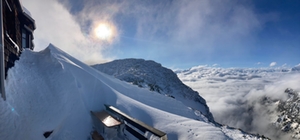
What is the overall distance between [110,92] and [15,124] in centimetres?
418

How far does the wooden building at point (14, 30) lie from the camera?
5082mm

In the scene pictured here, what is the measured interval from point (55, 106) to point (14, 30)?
5333 millimetres

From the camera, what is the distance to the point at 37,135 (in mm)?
4445

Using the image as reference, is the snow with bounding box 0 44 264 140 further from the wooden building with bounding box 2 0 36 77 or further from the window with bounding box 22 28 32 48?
the window with bounding box 22 28 32 48

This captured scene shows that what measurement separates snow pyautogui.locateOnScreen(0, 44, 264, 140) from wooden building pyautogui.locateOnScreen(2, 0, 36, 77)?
1.46ft

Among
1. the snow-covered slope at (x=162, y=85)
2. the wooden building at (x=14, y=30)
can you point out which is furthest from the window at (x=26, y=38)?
the snow-covered slope at (x=162, y=85)

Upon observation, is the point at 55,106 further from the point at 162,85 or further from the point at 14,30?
the point at 162,85

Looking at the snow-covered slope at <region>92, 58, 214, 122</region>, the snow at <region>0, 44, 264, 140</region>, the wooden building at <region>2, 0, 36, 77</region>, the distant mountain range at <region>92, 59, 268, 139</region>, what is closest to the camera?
the snow at <region>0, 44, 264, 140</region>

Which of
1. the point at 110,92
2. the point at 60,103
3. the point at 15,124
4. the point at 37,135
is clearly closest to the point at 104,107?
the point at 110,92

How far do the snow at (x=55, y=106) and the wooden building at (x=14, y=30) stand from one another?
0.44m

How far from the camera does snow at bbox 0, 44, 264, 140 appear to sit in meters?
4.36

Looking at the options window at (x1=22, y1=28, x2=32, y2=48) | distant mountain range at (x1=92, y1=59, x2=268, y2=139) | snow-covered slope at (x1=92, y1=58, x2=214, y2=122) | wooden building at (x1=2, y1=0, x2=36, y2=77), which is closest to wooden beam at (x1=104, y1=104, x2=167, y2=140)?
wooden building at (x1=2, y1=0, x2=36, y2=77)

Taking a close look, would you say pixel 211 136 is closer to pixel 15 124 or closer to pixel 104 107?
pixel 104 107

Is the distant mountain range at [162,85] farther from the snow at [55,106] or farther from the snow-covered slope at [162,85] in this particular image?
the snow at [55,106]
